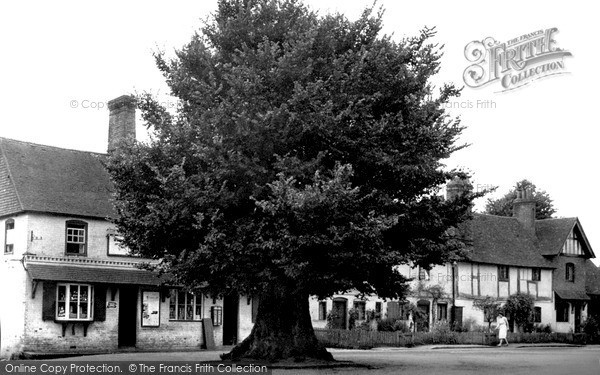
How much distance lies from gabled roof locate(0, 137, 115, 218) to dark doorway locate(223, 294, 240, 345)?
8623 millimetres

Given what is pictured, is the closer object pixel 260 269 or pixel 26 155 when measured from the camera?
pixel 260 269

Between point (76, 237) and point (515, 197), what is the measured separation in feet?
183

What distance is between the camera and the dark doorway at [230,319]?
42656 millimetres

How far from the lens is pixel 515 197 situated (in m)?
82.0

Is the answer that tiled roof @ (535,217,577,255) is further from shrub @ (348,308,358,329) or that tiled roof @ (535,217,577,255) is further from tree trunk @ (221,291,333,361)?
tree trunk @ (221,291,333,361)

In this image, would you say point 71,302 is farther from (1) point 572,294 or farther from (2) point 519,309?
(1) point 572,294

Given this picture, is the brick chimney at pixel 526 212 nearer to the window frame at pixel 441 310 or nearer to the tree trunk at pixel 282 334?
the window frame at pixel 441 310

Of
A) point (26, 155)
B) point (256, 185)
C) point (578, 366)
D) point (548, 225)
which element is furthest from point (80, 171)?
point (548, 225)

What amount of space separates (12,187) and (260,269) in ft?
56.0

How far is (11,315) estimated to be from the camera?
35.1 m

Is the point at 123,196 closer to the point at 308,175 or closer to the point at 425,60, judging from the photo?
the point at 308,175

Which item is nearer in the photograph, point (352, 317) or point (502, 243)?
point (352, 317)

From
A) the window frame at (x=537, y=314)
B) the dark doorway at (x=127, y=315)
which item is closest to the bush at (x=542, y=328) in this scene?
the window frame at (x=537, y=314)

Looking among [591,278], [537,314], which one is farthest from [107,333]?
[591,278]
